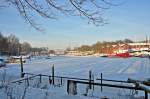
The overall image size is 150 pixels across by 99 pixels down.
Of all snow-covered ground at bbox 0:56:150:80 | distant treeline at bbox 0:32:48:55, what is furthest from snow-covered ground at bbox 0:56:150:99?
distant treeline at bbox 0:32:48:55

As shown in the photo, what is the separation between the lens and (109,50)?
161250 millimetres

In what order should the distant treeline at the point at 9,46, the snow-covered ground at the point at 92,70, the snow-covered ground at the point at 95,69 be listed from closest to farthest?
the snow-covered ground at the point at 92,70 → the snow-covered ground at the point at 95,69 → the distant treeline at the point at 9,46

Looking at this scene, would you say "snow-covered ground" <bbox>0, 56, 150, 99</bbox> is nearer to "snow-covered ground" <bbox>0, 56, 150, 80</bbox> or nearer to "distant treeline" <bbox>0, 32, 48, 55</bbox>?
"snow-covered ground" <bbox>0, 56, 150, 80</bbox>

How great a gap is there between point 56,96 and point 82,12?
7.04 feet

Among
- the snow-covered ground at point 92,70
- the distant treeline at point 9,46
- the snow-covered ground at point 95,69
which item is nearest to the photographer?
the snow-covered ground at point 92,70

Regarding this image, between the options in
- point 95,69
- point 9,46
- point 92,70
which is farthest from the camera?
point 9,46

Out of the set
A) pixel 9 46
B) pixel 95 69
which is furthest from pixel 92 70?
pixel 9 46

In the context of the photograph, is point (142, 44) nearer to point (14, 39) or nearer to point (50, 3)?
point (14, 39)

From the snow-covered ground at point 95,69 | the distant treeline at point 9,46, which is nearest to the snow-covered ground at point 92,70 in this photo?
the snow-covered ground at point 95,69

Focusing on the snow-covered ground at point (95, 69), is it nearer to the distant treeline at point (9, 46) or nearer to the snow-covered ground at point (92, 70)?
the snow-covered ground at point (92, 70)

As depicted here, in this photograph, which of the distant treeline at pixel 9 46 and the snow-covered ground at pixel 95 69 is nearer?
the snow-covered ground at pixel 95 69

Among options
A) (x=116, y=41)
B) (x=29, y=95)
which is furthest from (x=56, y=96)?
(x=116, y=41)

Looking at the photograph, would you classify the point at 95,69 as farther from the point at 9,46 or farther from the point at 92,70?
the point at 9,46

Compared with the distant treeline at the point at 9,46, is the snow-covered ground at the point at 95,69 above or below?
below
